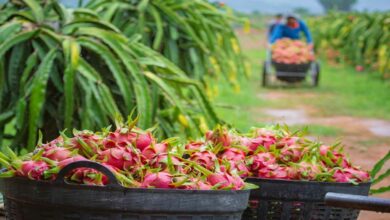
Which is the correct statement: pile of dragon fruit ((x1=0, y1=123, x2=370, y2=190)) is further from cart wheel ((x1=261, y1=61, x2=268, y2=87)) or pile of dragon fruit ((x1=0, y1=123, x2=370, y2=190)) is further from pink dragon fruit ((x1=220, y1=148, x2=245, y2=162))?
cart wheel ((x1=261, y1=61, x2=268, y2=87))

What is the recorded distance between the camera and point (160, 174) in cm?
294

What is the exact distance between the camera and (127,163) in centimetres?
301

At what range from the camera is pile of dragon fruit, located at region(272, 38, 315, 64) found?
1636cm

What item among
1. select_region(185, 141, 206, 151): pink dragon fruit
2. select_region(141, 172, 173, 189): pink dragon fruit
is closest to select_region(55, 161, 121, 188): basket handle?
select_region(141, 172, 173, 189): pink dragon fruit

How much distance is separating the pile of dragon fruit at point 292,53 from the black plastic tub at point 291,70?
0.23ft

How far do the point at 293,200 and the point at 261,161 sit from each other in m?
0.20

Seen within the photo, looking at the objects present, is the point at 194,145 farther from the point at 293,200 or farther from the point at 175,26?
the point at 175,26

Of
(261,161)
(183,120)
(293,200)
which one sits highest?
(261,161)

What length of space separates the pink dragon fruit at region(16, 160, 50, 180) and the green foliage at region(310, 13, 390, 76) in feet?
44.7

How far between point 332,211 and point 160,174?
34.9 inches

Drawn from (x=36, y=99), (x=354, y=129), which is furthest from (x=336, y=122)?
(x=36, y=99)

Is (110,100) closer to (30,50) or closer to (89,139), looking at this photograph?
(30,50)

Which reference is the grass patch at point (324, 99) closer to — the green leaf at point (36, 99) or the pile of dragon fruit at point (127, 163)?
the green leaf at point (36, 99)

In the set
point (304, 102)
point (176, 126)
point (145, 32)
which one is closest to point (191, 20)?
point (145, 32)
